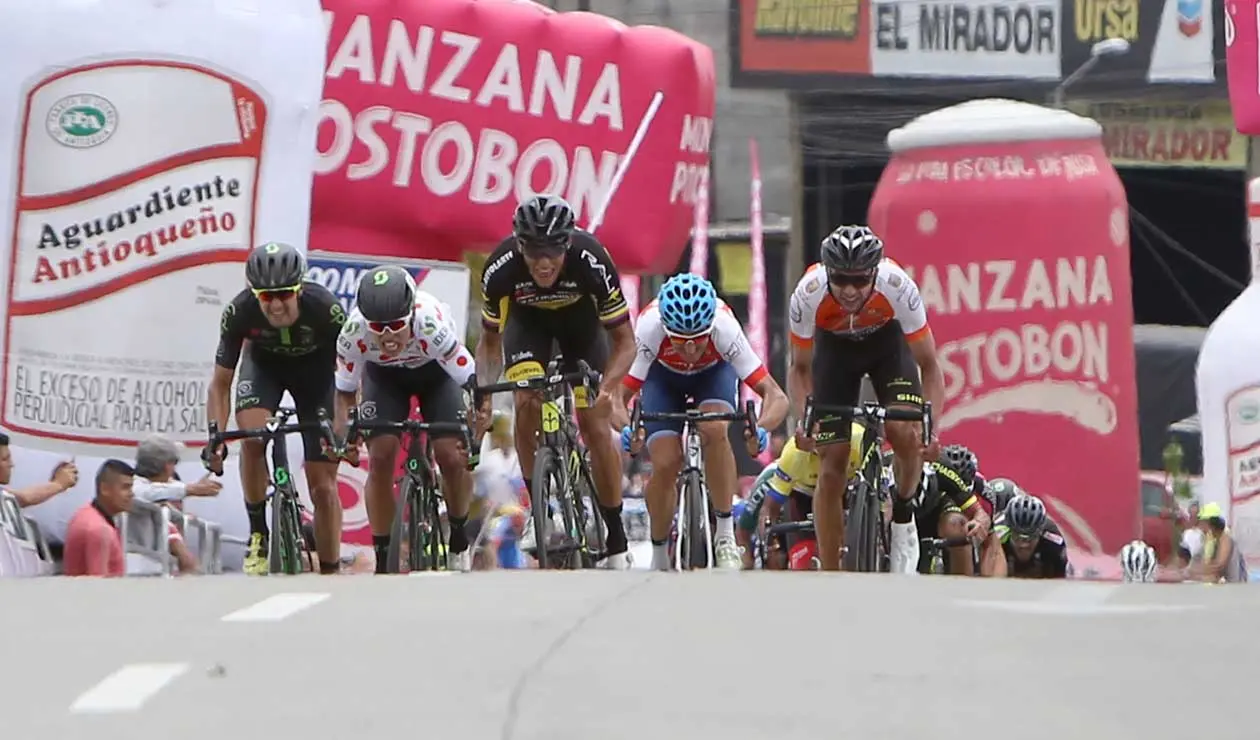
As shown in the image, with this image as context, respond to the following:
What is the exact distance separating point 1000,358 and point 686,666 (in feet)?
46.2

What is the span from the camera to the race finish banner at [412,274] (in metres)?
16.9

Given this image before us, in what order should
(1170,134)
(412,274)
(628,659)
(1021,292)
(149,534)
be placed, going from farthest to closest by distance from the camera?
(1170,134) < (1021,292) < (412,274) < (149,534) < (628,659)

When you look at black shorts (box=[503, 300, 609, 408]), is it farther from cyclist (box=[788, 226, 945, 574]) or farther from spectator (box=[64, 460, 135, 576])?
spectator (box=[64, 460, 135, 576])

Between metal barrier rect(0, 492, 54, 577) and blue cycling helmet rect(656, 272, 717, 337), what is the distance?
3392mm

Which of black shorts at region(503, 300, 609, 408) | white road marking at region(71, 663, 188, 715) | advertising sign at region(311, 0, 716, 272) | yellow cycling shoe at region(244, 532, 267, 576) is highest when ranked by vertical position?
advertising sign at region(311, 0, 716, 272)

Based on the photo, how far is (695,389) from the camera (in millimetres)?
12727

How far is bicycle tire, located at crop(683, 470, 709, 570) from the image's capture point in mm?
12398

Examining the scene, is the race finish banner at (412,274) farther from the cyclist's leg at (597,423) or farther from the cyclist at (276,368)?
the cyclist's leg at (597,423)

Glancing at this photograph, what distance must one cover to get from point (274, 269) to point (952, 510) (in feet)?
15.3

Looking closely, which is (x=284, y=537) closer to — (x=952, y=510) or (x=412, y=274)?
(x=952, y=510)

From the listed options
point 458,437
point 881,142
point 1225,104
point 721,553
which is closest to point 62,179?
point 458,437

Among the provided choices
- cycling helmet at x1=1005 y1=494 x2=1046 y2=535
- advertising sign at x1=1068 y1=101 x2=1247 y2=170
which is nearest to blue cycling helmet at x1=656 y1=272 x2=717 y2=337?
cycling helmet at x1=1005 y1=494 x2=1046 y2=535

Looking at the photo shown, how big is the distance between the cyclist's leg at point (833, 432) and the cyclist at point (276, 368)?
2.27 meters

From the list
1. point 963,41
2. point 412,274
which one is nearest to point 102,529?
point 412,274
